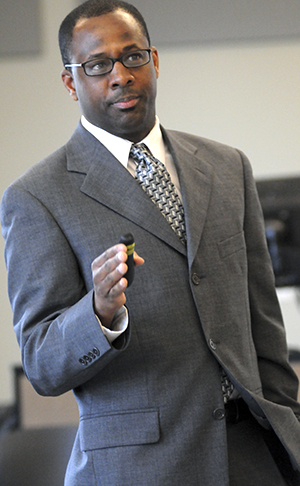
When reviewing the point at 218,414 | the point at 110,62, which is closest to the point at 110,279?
the point at 218,414

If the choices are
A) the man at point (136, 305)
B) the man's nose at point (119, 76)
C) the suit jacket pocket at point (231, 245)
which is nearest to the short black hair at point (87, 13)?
the man at point (136, 305)

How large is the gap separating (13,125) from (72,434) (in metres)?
1.88

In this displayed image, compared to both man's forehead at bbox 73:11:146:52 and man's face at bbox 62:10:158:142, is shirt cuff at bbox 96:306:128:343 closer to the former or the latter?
man's face at bbox 62:10:158:142

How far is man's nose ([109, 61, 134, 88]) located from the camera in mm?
1204

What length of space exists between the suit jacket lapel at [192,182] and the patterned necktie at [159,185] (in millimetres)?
28

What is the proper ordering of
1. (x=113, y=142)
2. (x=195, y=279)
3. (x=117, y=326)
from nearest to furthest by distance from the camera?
(x=117, y=326) < (x=195, y=279) < (x=113, y=142)

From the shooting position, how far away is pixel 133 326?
1.13 meters

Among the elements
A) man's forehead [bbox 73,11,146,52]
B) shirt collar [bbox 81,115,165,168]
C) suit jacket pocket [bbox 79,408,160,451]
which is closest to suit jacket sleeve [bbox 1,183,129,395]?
suit jacket pocket [bbox 79,408,160,451]

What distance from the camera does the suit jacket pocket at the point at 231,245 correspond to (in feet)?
4.09

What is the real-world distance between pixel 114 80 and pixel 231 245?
0.43 m

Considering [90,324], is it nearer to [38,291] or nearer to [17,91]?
[38,291]

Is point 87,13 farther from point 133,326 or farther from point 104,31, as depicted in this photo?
point 133,326

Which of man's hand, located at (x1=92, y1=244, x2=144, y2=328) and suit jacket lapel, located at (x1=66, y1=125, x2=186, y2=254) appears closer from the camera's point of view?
man's hand, located at (x1=92, y1=244, x2=144, y2=328)

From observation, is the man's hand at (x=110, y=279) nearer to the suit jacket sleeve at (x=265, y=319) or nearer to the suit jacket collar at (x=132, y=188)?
the suit jacket collar at (x=132, y=188)
